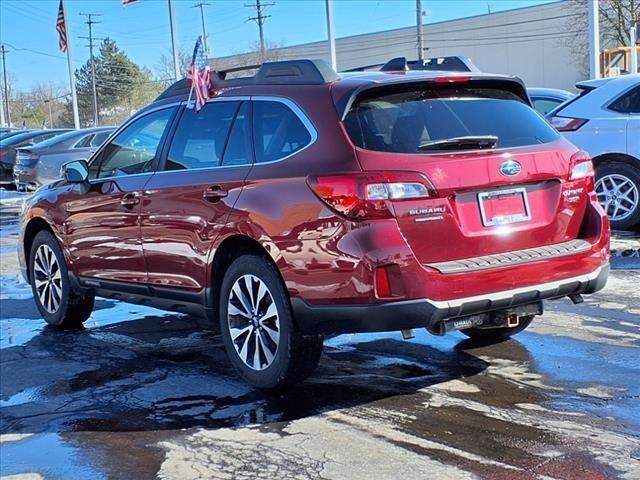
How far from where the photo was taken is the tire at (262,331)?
182 inches

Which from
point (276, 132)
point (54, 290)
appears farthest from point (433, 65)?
point (54, 290)

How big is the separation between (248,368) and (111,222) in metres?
1.80

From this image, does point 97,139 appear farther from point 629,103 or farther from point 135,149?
point 135,149

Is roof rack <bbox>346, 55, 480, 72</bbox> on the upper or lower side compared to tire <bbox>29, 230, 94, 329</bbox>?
upper

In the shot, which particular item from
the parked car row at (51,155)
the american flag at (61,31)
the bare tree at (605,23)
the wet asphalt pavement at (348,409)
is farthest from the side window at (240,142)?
the american flag at (61,31)

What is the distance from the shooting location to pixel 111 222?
237 inches

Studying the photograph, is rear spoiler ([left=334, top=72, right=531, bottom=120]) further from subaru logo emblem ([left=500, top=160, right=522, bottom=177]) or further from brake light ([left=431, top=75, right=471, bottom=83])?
subaru logo emblem ([left=500, top=160, right=522, bottom=177])

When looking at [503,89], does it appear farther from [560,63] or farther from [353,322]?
[560,63]

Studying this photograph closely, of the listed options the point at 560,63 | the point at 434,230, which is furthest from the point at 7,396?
the point at 560,63

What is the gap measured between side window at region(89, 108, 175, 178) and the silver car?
11.6 metres

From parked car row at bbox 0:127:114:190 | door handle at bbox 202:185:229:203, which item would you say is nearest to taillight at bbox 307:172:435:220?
door handle at bbox 202:185:229:203

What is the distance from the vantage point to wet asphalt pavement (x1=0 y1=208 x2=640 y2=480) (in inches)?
150

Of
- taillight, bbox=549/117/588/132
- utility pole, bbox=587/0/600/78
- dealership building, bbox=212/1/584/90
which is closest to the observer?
taillight, bbox=549/117/588/132

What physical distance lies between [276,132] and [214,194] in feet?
1.78
